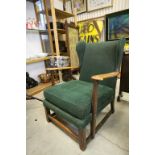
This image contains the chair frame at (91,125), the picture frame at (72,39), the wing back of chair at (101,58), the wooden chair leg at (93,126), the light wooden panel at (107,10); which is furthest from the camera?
the picture frame at (72,39)

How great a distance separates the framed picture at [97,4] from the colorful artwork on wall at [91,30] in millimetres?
342

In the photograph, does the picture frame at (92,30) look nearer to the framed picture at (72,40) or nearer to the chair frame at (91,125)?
the framed picture at (72,40)

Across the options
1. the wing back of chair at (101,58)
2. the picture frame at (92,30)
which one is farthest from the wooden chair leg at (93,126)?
the picture frame at (92,30)

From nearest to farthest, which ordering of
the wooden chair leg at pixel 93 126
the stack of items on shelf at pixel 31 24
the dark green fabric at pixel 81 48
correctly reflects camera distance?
1. the wooden chair leg at pixel 93 126
2. the dark green fabric at pixel 81 48
3. the stack of items on shelf at pixel 31 24

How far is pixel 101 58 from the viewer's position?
153 centimetres

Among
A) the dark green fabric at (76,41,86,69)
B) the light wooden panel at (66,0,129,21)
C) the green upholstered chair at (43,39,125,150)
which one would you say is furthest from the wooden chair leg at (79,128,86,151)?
the light wooden panel at (66,0,129,21)

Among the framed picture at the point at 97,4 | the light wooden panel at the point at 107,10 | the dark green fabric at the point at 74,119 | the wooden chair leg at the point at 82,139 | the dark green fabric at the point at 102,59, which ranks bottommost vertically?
the wooden chair leg at the point at 82,139

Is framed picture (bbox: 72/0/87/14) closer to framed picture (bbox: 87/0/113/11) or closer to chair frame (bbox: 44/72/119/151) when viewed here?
framed picture (bbox: 87/0/113/11)

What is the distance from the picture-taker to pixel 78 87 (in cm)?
135

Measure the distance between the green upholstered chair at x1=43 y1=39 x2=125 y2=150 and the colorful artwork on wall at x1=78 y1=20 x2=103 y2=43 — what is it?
1559 millimetres

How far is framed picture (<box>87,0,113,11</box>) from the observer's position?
2805mm

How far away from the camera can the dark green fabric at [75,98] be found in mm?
1007
